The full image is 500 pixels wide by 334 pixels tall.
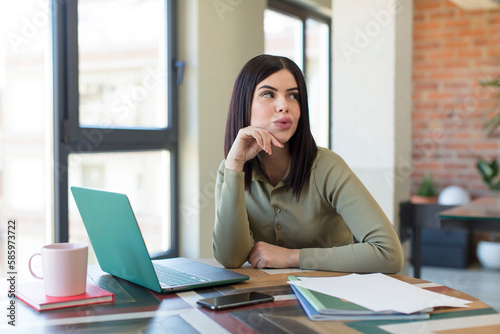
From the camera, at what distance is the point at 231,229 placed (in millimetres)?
1410

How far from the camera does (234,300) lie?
985 mm

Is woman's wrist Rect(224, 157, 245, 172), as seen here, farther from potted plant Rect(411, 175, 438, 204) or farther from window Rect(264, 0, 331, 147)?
potted plant Rect(411, 175, 438, 204)

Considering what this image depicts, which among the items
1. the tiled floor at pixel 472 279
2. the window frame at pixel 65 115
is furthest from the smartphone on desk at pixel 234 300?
the tiled floor at pixel 472 279

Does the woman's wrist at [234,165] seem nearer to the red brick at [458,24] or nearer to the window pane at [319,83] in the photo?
the window pane at [319,83]

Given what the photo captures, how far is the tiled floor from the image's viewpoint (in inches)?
140

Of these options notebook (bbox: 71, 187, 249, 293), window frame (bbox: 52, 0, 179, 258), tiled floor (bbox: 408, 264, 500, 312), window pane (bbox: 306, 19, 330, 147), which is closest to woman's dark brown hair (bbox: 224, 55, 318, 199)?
notebook (bbox: 71, 187, 249, 293)

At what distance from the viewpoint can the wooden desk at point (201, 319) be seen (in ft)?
2.81

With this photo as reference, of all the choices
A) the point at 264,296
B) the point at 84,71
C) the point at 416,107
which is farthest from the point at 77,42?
the point at 416,107

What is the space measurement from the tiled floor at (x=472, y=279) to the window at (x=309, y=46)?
1297 mm

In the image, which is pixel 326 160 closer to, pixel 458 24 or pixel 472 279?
pixel 472 279

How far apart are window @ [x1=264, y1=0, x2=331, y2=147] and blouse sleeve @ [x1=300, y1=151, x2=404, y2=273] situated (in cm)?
232

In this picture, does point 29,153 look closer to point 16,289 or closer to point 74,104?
point 74,104

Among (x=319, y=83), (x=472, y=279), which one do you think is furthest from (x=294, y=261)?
(x=319, y=83)

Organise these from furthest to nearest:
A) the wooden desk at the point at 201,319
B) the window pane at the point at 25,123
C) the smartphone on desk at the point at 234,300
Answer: the window pane at the point at 25,123, the smartphone on desk at the point at 234,300, the wooden desk at the point at 201,319
